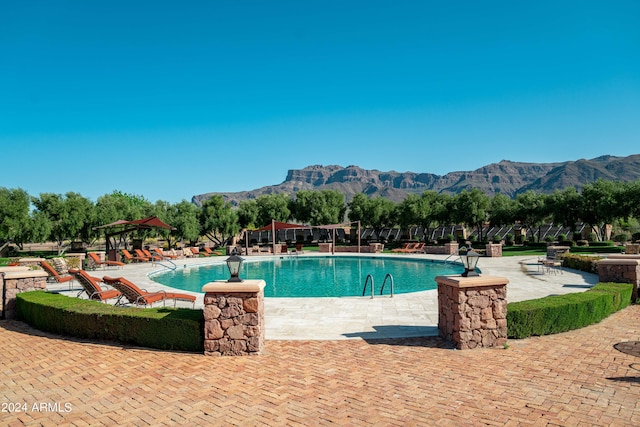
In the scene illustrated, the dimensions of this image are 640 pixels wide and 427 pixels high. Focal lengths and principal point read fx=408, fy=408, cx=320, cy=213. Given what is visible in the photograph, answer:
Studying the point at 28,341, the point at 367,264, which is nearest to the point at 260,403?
the point at 28,341

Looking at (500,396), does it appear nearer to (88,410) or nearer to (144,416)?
(144,416)

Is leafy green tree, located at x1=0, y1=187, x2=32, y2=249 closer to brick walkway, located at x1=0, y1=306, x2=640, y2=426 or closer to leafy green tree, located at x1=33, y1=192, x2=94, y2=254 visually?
leafy green tree, located at x1=33, y1=192, x2=94, y2=254

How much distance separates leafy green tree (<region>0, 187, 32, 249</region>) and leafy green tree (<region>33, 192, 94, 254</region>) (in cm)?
246

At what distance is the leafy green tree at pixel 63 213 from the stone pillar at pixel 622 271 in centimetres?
3307

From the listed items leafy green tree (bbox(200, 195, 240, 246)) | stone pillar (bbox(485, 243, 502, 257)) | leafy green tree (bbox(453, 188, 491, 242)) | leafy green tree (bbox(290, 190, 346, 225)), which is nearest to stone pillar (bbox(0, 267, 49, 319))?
stone pillar (bbox(485, 243, 502, 257))

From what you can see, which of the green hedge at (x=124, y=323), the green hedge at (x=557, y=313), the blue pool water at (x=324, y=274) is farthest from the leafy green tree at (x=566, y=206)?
the green hedge at (x=124, y=323)

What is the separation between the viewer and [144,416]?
4.11 metres

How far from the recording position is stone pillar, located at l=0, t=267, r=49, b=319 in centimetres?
890

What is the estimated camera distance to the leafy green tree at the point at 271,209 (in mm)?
45578

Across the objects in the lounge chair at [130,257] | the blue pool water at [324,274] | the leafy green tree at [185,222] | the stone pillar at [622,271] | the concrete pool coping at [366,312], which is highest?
the leafy green tree at [185,222]

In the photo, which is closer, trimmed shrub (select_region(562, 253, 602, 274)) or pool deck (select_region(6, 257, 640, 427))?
pool deck (select_region(6, 257, 640, 427))

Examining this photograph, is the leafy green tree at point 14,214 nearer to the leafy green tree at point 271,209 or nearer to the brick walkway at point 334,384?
the leafy green tree at point 271,209

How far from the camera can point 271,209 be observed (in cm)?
4575

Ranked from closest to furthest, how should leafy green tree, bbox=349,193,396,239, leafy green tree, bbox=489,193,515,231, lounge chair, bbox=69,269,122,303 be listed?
lounge chair, bbox=69,269,122,303
leafy green tree, bbox=489,193,515,231
leafy green tree, bbox=349,193,396,239
